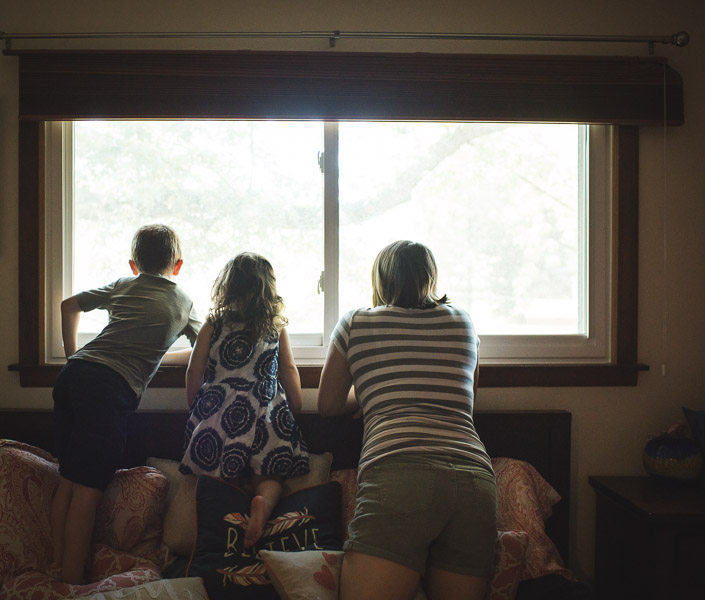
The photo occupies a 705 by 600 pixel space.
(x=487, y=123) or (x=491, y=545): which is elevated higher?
(x=487, y=123)

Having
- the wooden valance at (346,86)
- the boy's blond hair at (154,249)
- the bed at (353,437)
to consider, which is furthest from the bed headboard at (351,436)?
the wooden valance at (346,86)

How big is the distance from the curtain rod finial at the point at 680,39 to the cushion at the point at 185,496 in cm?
196

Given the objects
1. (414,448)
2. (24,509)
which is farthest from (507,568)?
(24,509)

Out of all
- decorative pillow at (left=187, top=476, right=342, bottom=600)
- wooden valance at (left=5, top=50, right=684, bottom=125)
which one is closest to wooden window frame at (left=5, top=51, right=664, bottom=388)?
wooden valance at (left=5, top=50, right=684, bottom=125)

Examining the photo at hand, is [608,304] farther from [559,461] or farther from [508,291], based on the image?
[559,461]

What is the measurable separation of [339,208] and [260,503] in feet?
3.73

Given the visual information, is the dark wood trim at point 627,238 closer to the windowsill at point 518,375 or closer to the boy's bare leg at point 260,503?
the windowsill at point 518,375

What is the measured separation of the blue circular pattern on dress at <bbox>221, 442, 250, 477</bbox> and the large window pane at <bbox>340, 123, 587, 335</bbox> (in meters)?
0.73

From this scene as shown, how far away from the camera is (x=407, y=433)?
147 centimetres

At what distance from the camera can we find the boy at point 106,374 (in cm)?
172

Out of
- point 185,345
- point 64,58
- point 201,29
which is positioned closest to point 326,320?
point 185,345

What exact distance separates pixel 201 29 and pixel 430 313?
1.46 meters

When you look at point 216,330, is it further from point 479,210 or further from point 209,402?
point 479,210

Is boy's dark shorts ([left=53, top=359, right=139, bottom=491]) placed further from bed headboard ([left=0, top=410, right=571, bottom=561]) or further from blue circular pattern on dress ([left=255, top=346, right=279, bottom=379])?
A: blue circular pattern on dress ([left=255, top=346, right=279, bottom=379])
